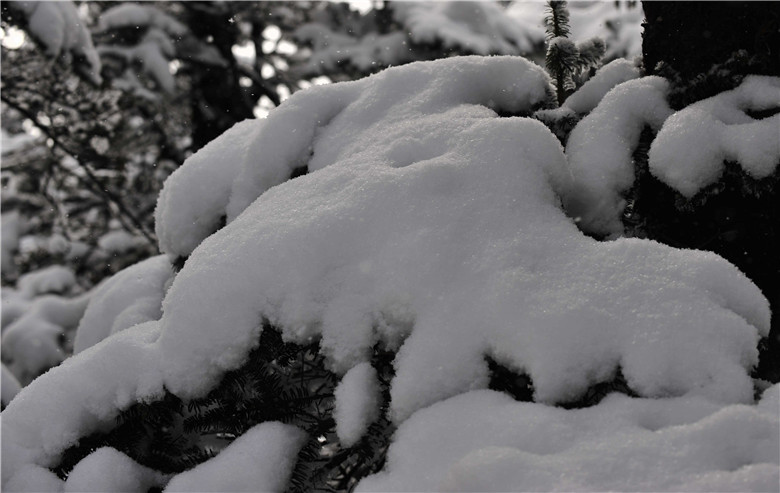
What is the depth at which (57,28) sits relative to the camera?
14.3 ft

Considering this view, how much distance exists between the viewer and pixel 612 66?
6.88 feet

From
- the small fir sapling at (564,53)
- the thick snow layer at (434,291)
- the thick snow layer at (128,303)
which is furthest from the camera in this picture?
the thick snow layer at (128,303)

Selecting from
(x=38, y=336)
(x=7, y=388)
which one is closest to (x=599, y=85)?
(x=7, y=388)

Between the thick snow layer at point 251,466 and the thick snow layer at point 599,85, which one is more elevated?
the thick snow layer at point 599,85

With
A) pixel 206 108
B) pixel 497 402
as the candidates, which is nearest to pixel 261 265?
pixel 497 402

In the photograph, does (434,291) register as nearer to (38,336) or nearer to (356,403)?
(356,403)

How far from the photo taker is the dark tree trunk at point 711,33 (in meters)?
1.71

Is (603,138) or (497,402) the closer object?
(497,402)

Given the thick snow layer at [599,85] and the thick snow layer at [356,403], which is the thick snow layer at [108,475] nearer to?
the thick snow layer at [356,403]

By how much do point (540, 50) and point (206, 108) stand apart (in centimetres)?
437

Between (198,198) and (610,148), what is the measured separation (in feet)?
4.28

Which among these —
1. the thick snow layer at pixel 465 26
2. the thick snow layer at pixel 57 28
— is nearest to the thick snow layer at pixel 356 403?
the thick snow layer at pixel 57 28

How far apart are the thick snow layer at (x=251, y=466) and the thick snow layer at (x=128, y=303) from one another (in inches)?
34.1

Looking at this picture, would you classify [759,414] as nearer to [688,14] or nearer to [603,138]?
[603,138]
